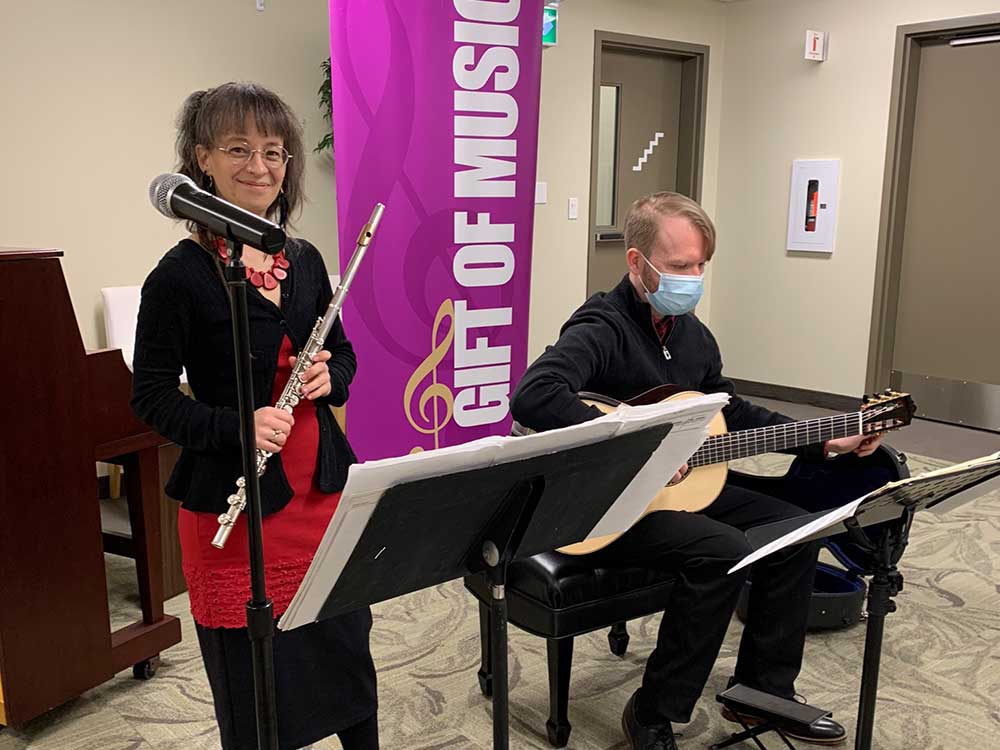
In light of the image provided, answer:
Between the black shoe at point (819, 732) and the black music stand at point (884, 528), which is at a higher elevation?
the black music stand at point (884, 528)

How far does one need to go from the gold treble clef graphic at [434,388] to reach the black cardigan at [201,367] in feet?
5.61

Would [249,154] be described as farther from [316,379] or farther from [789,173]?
[789,173]

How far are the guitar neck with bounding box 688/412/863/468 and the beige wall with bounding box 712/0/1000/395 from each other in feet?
11.3

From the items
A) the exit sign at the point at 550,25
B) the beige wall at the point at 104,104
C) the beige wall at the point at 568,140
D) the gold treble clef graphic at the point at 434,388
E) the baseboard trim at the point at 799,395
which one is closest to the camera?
the gold treble clef graphic at the point at 434,388

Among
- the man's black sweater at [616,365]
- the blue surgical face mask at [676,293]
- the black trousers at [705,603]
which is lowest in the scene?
the black trousers at [705,603]

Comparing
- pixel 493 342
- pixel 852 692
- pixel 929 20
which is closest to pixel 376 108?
pixel 493 342

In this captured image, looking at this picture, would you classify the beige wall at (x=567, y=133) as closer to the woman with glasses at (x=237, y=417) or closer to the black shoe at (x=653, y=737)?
the woman with glasses at (x=237, y=417)

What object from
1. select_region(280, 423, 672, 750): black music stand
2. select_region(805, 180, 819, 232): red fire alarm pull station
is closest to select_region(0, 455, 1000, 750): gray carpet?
select_region(280, 423, 672, 750): black music stand

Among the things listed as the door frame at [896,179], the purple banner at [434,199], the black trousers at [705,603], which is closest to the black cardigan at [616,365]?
the black trousers at [705,603]

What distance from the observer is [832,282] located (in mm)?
5660

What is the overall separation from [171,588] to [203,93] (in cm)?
206

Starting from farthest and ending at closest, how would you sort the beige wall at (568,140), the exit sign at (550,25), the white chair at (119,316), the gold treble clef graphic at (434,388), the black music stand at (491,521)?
the beige wall at (568,140)
the exit sign at (550,25)
the white chair at (119,316)
the gold treble clef graphic at (434,388)
the black music stand at (491,521)

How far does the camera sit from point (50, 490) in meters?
2.22

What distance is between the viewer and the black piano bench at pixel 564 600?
2.10 meters
